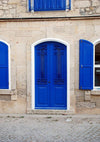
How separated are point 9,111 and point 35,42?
285 centimetres

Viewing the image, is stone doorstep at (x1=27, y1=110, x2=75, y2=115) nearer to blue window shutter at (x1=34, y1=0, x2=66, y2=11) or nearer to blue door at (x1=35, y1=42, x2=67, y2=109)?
blue door at (x1=35, y1=42, x2=67, y2=109)

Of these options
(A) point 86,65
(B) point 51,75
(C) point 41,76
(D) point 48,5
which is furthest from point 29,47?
(A) point 86,65

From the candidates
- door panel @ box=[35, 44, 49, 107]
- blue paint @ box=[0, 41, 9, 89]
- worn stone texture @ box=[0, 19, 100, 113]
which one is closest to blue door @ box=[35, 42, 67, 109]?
door panel @ box=[35, 44, 49, 107]

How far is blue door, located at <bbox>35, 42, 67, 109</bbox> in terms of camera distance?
22.9ft

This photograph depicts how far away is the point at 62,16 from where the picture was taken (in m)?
6.75

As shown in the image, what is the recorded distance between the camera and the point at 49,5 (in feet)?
22.3

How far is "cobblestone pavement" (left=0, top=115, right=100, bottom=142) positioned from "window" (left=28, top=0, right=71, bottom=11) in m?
3.97

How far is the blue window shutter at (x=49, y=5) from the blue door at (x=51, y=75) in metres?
1.28

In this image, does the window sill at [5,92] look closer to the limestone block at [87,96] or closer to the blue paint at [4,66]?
the blue paint at [4,66]

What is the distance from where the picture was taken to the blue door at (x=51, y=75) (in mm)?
6977

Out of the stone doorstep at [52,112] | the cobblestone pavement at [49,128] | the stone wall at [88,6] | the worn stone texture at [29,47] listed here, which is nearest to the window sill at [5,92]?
the worn stone texture at [29,47]

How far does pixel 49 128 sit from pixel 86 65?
2617mm

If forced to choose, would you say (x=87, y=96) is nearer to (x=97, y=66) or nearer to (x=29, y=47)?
(x=97, y=66)

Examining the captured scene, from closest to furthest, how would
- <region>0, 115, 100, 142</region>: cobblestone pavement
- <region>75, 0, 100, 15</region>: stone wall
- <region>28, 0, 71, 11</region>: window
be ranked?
1. <region>0, 115, 100, 142</region>: cobblestone pavement
2. <region>75, 0, 100, 15</region>: stone wall
3. <region>28, 0, 71, 11</region>: window
